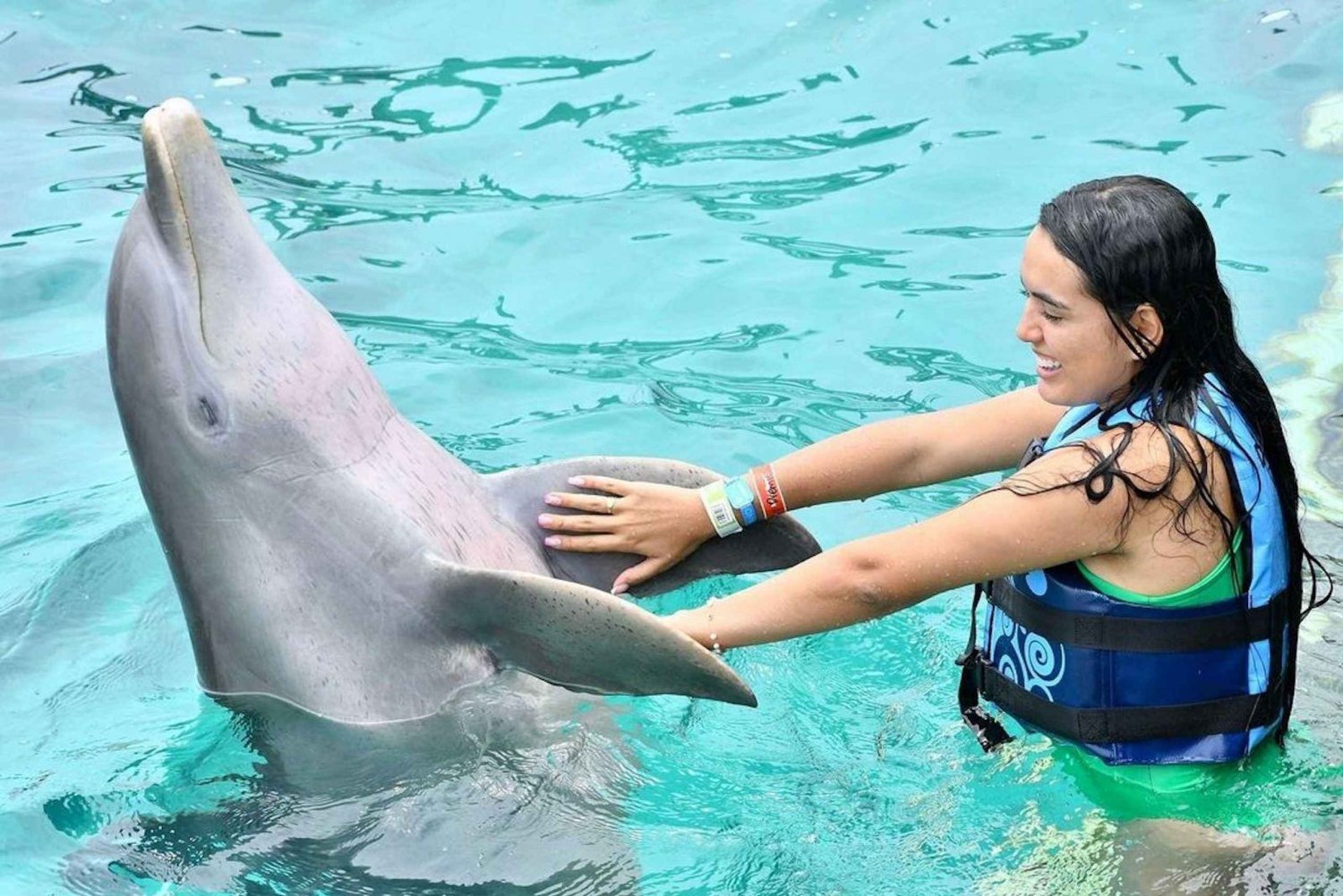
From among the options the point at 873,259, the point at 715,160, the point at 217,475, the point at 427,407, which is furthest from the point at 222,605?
the point at 715,160

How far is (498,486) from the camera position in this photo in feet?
16.8

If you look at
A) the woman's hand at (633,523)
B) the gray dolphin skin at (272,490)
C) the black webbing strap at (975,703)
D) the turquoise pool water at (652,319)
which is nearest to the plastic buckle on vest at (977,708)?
the black webbing strap at (975,703)

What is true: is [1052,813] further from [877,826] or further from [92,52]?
[92,52]

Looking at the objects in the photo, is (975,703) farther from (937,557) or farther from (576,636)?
(576,636)

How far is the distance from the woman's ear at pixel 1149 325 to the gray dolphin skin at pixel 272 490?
Answer: 5.47 feet

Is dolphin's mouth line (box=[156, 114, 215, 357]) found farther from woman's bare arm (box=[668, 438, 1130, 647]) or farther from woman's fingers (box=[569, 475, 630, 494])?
woman's bare arm (box=[668, 438, 1130, 647])

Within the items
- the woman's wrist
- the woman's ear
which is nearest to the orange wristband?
the woman's wrist

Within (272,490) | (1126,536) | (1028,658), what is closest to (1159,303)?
(1126,536)

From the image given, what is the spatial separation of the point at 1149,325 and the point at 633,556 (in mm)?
1681

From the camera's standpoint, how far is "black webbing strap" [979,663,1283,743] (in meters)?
4.45

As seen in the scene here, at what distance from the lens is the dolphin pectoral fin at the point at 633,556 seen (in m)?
5.13

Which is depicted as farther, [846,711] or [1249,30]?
[1249,30]

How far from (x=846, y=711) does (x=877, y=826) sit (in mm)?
595

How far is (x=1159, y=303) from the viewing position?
4145 millimetres
